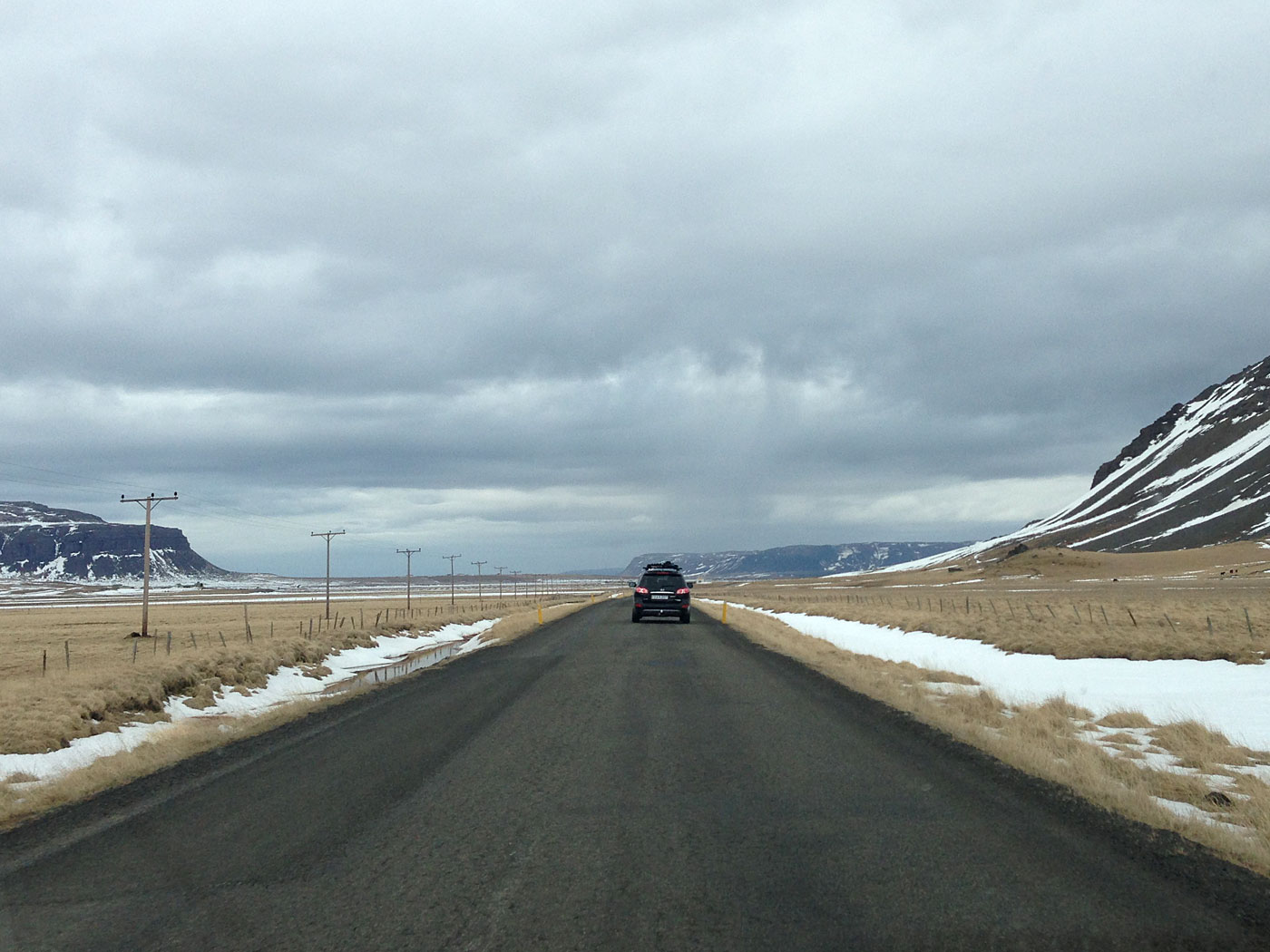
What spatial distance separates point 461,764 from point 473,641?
28.0 m

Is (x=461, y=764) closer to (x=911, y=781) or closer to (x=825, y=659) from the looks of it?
(x=911, y=781)

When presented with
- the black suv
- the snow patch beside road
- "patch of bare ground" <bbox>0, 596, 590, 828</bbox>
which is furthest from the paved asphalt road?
the black suv

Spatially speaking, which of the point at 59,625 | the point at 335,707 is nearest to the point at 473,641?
the point at 335,707

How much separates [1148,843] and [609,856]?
13.5 ft

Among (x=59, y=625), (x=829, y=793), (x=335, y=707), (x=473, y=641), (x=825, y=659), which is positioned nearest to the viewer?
(x=829, y=793)

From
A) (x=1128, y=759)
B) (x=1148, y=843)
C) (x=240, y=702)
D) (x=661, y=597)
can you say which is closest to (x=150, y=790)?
(x=1148, y=843)

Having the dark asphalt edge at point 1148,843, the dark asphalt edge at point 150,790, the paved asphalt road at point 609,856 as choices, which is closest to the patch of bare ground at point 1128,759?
the dark asphalt edge at point 1148,843

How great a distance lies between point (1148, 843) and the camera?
6.57 meters

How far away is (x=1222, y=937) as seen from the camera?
187 inches

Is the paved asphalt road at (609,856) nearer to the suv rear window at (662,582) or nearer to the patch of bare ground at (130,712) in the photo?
the patch of bare ground at (130,712)

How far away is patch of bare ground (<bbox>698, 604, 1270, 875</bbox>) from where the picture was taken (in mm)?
7215

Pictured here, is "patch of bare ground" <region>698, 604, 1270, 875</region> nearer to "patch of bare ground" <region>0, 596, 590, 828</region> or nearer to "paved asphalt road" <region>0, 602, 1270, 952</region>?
"paved asphalt road" <region>0, 602, 1270, 952</region>

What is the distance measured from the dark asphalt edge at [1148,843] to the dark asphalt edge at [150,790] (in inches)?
279

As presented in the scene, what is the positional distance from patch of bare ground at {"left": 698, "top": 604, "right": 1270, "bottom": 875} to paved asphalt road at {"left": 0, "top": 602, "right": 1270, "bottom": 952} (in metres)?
0.55
